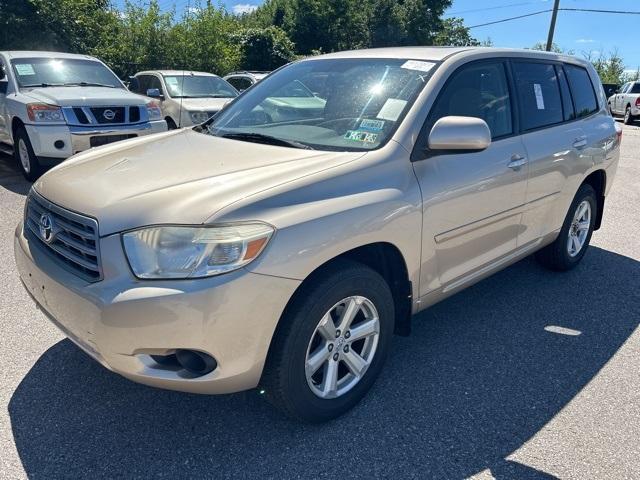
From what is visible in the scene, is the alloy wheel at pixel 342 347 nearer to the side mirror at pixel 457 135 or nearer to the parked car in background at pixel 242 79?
the side mirror at pixel 457 135

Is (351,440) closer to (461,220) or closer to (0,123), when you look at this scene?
(461,220)

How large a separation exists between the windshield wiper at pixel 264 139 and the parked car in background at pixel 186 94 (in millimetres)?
6641

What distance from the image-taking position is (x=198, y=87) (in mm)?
10773

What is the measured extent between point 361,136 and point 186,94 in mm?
8364

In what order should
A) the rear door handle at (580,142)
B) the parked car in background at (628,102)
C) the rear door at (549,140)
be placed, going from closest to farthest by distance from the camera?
the rear door at (549,140)
the rear door handle at (580,142)
the parked car in background at (628,102)

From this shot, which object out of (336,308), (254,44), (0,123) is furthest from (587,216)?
(254,44)

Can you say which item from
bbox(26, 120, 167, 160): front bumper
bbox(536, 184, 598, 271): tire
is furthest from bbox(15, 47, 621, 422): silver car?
bbox(26, 120, 167, 160): front bumper

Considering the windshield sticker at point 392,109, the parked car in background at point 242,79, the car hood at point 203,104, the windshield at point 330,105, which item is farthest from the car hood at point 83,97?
the parked car in background at point 242,79

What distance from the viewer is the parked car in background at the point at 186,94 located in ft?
31.6

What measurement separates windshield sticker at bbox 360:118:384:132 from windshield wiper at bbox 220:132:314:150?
320 mm

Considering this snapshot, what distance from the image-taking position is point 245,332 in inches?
85.4

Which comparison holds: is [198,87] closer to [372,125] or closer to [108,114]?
[108,114]

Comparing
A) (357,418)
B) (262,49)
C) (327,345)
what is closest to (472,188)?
(327,345)

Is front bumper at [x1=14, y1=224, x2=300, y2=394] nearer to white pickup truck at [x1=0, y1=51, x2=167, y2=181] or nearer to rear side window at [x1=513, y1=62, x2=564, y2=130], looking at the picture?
rear side window at [x1=513, y1=62, x2=564, y2=130]
